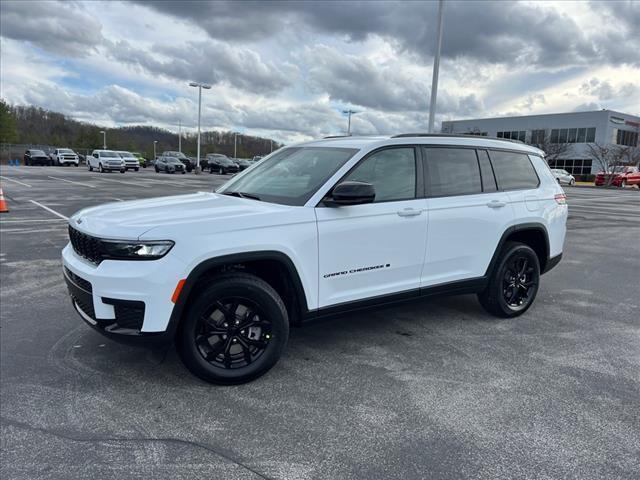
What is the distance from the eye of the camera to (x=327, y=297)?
12.4 ft

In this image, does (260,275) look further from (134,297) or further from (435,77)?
(435,77)

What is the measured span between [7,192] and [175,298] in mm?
20031

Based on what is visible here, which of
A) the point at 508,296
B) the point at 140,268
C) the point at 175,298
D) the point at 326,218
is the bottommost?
the point at 508,296

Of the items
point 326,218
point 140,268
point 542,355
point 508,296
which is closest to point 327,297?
point 326,218

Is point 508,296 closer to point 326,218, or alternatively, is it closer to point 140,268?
point 326,218

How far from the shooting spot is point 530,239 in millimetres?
5465

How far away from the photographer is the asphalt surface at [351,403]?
8.85 ft

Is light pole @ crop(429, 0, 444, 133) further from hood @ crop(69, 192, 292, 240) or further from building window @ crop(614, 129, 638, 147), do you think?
building window @ crop(614, 129, 638, 147)

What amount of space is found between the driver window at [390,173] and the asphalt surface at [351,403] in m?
1.34

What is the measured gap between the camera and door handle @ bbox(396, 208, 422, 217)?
409 centimetres

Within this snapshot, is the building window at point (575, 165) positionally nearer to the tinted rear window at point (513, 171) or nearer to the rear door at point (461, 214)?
the tinted rear window at point (513, 171)

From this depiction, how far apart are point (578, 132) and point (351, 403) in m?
70.1

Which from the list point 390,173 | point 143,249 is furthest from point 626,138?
point 143,249

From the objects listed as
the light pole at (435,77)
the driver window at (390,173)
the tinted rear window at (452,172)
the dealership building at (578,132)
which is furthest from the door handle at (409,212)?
the dealership building at (578,132)
